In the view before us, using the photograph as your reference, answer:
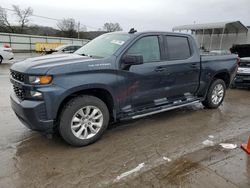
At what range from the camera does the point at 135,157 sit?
11.6 feet

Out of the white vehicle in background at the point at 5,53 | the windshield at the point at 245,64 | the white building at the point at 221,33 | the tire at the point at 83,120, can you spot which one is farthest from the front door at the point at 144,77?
the white building at the point at 221,33

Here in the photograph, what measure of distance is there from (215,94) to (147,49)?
8.74ft

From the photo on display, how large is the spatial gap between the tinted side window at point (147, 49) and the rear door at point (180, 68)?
0.76 feet

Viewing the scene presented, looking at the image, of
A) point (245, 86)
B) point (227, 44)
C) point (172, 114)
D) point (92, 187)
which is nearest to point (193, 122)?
point (172, 114)

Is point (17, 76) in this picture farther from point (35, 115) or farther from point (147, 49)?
point (147, 49)

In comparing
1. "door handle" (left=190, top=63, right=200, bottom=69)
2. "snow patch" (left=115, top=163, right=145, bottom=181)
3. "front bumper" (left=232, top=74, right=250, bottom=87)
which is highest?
"door handle" (left=190, top=63, right=200, bottom=69)

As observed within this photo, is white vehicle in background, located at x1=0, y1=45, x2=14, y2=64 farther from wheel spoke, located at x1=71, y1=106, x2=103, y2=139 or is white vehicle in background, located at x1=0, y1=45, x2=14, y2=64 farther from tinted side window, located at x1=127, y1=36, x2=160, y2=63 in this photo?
wheel spoke, located at x1=71, y1=106, x2=103, y2=139

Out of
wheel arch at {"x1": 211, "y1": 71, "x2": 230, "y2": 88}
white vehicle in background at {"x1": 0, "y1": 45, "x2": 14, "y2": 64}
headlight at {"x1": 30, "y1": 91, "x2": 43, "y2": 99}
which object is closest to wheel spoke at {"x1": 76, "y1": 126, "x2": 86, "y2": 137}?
headlight at {"x1": 30, "y1": 91, "x2": 43, "y2": 99}

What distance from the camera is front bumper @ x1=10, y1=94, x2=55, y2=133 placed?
3.34m

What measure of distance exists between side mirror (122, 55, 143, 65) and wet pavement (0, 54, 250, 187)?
4.36 ft

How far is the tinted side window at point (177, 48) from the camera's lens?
191 inches

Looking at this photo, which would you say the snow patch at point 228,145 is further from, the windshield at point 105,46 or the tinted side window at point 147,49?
the windshield at point 105,46

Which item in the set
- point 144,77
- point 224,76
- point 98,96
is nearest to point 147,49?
point 144,77

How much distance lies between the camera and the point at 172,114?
5699 millimetres
